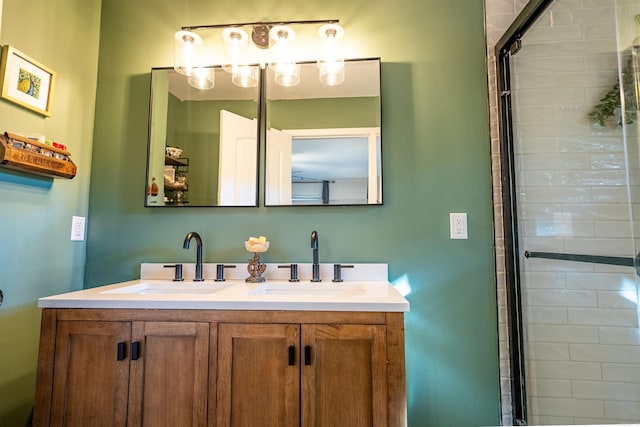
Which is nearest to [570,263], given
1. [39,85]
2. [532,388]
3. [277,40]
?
[532,388]

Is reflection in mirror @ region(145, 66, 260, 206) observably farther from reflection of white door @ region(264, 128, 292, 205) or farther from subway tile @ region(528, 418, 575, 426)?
subway tile @ region(528, 418, 575, 426)

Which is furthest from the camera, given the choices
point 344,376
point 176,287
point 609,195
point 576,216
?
point 176,287

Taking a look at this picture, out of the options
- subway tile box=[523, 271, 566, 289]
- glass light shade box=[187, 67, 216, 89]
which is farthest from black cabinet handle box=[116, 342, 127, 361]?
subway tile box=[523, 271, 566, 289]

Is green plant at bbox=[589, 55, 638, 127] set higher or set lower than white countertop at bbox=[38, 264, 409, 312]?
higher

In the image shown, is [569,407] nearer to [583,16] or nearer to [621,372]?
[621,372]

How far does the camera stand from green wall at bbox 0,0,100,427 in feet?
4.10

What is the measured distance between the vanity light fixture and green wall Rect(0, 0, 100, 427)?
0.49 metres

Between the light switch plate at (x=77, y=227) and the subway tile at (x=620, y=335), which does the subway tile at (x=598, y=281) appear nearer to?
the subway tile at (x=620, y=335)

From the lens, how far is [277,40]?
5.37 feet

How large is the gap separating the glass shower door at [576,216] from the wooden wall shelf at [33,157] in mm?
2083

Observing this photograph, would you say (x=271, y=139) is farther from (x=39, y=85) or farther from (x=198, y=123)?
(x=39, y=85)

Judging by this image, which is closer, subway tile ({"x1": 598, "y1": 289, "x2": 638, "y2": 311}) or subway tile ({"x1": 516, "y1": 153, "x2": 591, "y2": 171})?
subway tile ({"x1": 598, "y1": 289, "x2": 638, "y2": 311})

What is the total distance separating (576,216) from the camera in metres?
1.36

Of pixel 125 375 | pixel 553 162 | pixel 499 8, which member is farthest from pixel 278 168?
pixel 499 8
